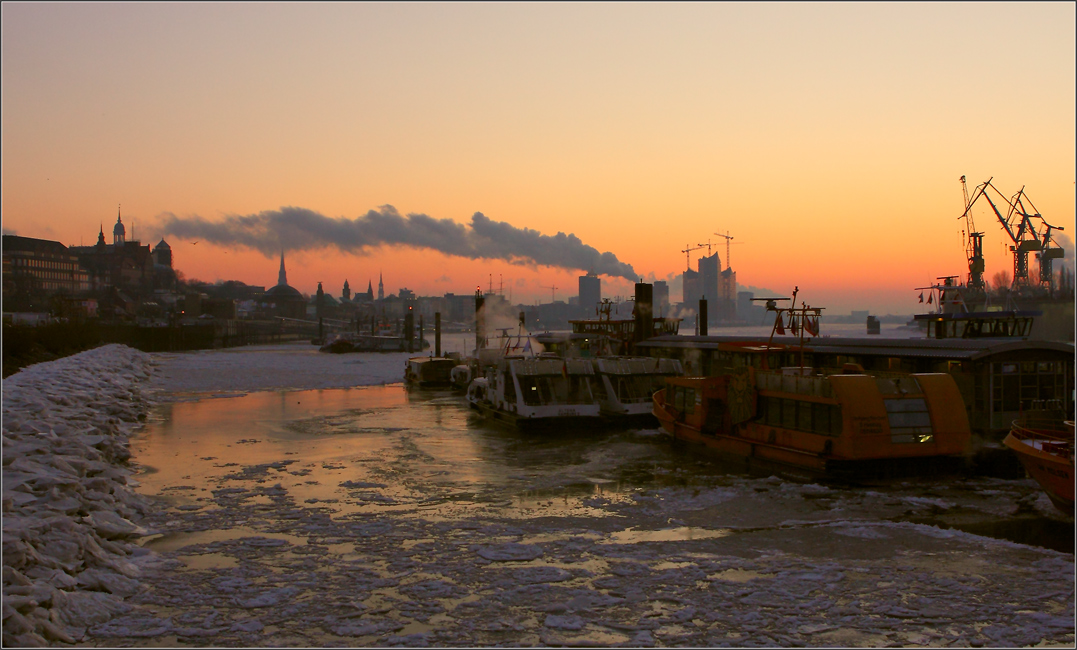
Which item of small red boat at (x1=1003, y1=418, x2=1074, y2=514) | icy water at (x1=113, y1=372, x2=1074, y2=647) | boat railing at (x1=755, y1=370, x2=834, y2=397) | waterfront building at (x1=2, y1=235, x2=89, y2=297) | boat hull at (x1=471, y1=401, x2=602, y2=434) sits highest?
waterfront building at (x1=2, y1=235, x2=89, y2=297)

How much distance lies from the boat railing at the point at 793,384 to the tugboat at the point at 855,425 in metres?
0.03

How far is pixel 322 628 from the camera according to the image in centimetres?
1117

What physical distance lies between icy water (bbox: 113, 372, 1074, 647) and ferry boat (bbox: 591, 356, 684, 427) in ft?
23.4

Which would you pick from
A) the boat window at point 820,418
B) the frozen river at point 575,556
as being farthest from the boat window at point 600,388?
the boat window at point 820,418

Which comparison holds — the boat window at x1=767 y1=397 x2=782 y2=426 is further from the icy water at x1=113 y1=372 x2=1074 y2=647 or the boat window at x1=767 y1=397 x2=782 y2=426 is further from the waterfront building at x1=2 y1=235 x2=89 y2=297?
the waterfront building at x1=2 y1=235 x2=89 y2=297

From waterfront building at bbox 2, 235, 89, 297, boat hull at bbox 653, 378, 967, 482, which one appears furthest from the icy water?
waterfront building at bbox 2, 235, 89, 297

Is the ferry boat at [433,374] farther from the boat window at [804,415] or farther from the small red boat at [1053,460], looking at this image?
the small red boat at [1053,460]

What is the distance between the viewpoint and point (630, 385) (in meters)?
35.4

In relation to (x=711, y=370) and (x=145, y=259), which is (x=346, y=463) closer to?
(x=711, y=370)

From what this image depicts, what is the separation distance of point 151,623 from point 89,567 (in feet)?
9.52

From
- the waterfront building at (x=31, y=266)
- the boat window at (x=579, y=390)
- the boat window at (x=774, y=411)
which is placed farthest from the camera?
the waterfront building at (x=31, y=266)

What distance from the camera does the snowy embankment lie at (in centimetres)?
1081

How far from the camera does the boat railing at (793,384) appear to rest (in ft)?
71.7

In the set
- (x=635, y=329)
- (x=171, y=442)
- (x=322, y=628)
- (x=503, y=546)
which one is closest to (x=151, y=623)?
(x=322, y=628)
